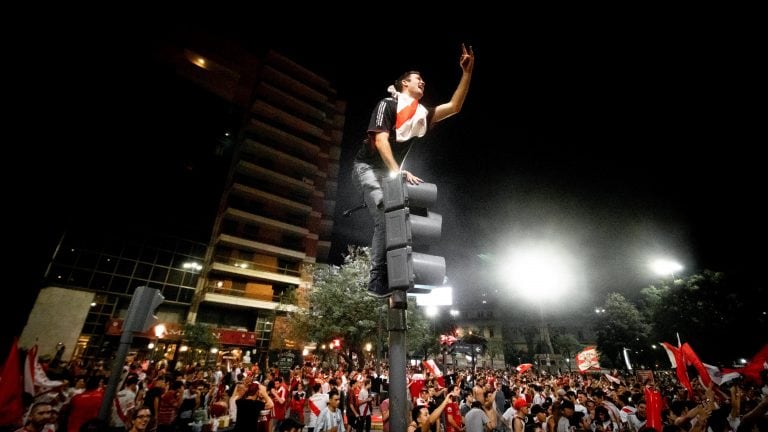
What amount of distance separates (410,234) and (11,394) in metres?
7.34

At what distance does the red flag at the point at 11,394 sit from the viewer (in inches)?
208

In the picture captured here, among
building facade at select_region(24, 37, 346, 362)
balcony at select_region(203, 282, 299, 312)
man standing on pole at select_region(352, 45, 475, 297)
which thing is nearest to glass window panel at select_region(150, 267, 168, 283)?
building facade at select_region(24, 37, 346, 362)

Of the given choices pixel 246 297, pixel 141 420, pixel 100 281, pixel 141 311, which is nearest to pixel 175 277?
pixel 100 281

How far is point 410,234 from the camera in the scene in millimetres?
2475

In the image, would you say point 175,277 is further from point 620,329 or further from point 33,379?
point 620,329

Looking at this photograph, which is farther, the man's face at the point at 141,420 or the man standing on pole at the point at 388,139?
the man's face at the point at 141,420

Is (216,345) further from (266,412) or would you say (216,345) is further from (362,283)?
→ (266,412)

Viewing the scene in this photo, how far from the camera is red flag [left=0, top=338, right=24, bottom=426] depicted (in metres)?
5.28

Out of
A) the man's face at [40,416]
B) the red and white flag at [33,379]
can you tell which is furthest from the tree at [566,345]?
the man's face at [40,416]

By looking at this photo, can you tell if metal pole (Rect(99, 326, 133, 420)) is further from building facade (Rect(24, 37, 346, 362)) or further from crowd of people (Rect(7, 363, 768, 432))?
building facade (Rect(24, 37, 346, 362))

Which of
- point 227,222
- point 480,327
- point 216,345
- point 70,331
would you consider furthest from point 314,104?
point 480,327

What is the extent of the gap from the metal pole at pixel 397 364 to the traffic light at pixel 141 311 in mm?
4208

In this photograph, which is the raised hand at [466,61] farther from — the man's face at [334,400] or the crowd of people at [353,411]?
the man's face at [334,400]

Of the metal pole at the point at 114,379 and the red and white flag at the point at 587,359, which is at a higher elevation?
the red and white flag at the point at 587,359
